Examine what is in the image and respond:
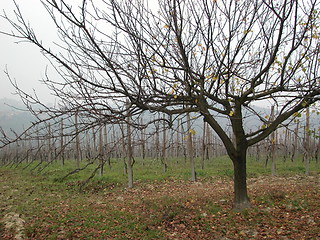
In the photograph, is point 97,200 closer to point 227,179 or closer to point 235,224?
point 235,224

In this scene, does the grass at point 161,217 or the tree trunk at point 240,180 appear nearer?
the grass at point 161,217

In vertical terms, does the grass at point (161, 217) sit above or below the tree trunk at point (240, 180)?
below

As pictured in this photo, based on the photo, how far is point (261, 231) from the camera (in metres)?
4.72

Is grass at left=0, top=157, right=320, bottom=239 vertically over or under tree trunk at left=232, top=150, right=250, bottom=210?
under

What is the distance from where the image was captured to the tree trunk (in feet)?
18.1

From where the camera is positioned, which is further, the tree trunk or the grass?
the tree trunk

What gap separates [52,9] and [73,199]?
8350mm

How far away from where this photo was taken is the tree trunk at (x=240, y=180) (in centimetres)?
552

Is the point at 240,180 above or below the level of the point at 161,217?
above

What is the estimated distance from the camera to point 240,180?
5.62m

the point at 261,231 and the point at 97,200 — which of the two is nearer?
the point at 261,231

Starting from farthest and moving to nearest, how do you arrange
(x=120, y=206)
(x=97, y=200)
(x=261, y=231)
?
1. (x=97, y=200)
2. (x=120, y=206)
3. (x=261, y=231)

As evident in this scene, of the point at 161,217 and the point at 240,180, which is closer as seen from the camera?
the point at 240,180

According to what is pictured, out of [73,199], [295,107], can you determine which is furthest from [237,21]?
[73,199]
